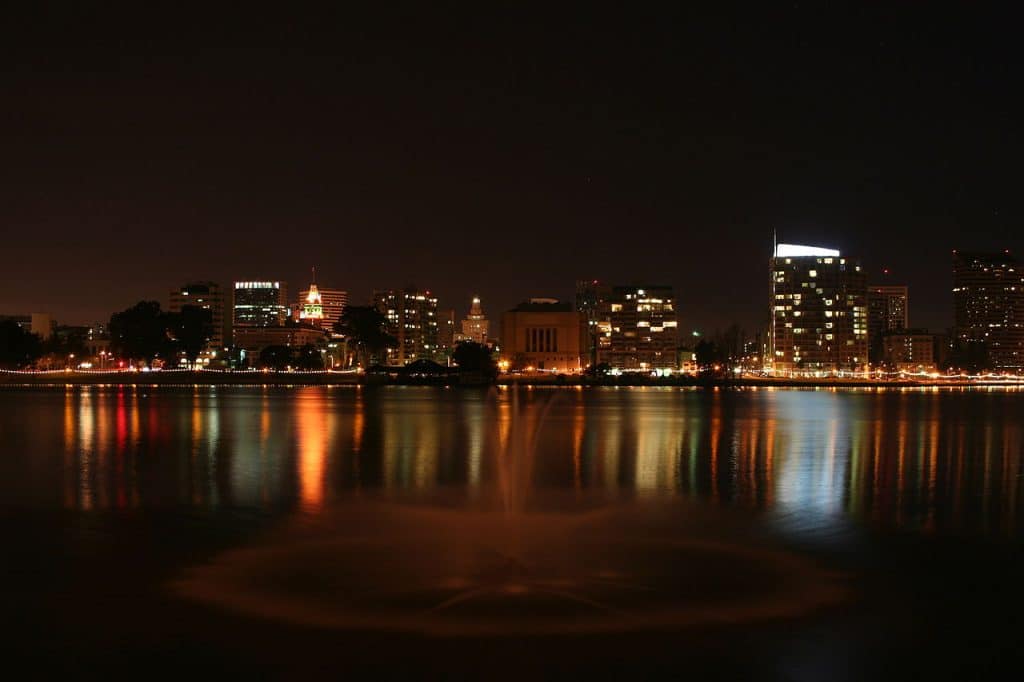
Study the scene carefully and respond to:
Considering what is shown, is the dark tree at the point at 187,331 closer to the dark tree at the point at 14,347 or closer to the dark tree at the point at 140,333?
the dark tree at the point at 140,333

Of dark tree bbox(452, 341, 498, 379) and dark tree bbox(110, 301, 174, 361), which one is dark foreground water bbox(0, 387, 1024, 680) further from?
dark tree bbox(110, 301, 174, 361)

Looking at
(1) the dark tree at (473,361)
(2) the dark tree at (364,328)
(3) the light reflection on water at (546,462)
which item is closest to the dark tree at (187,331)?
A: (2) the dark tree at (364,328)

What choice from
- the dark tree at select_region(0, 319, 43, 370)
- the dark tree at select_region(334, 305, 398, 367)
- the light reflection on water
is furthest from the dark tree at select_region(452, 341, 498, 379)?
the light reflection on water

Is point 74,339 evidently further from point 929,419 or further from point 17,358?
point 929,419

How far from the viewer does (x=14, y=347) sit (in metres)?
142

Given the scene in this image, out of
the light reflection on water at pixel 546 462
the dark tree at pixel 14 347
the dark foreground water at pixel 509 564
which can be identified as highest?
the dark tree at pixel 14 347

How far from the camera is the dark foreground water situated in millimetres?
11523

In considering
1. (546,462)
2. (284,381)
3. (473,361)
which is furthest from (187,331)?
(546,462)

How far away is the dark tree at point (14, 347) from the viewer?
140125 mm

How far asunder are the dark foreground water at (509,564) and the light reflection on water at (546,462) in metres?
0.21

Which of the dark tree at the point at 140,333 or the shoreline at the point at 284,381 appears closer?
the shoreline at the point at 284,381

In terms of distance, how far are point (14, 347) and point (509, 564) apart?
14456 centimetres

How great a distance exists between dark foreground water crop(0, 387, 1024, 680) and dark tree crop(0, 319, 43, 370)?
119804 millimetres

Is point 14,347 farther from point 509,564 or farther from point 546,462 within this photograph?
point 509,564
